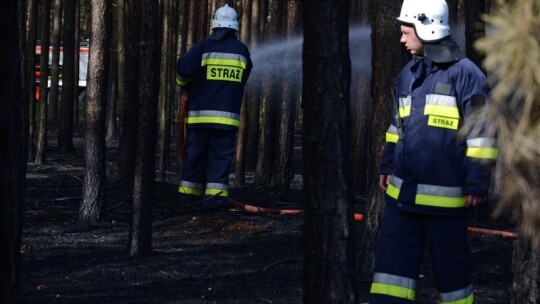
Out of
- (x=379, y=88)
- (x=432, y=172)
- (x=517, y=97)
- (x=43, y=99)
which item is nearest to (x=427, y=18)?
(x=432, y=172)

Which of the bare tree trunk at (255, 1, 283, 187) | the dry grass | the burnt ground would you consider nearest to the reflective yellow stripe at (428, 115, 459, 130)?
the burnt ground

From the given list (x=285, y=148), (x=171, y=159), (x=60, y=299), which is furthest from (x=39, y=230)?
(x=171, y=159)

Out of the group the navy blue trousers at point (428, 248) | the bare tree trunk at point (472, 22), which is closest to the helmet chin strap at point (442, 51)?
the navy blue trousers at point (428, 248)

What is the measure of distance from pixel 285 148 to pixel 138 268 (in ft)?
20.5

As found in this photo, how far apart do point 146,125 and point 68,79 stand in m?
10.4

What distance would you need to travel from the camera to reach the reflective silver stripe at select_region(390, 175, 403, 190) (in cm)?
577

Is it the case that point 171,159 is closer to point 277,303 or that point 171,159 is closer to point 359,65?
point 359,65

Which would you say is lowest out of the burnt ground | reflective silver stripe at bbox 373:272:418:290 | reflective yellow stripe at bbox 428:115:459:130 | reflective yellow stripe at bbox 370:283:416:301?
the burnt ground

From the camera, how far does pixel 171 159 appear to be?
20.0 metres

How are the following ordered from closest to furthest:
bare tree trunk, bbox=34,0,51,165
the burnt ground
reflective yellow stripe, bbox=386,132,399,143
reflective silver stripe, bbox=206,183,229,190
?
reflective yellow stripe, bbox=386,132,399,143 → the burnt ground → reflective silver stripe, bbox=206,183,229,190 → bare tree trunk, bbox=34,0,51,165

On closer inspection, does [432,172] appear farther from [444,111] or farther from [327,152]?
[327,152]

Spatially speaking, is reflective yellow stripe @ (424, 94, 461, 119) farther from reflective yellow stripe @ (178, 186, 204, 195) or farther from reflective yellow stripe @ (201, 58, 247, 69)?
reflective yellow stripe @ (178, 186, 204, 195)

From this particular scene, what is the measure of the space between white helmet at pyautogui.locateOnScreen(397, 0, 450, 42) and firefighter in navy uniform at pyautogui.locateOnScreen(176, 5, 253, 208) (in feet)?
16.3

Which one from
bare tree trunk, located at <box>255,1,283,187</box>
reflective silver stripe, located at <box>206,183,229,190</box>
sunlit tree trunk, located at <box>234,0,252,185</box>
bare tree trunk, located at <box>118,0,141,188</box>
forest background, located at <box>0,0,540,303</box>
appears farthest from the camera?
sunlit tree trunk, located at <box>234,0,252,185</box>
